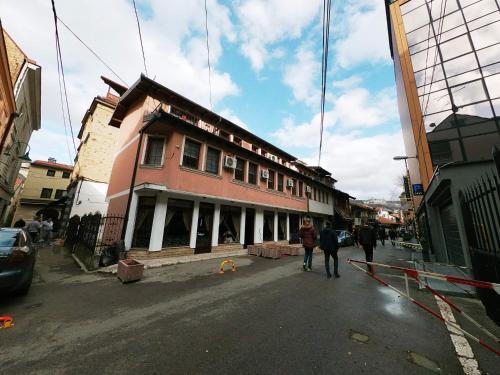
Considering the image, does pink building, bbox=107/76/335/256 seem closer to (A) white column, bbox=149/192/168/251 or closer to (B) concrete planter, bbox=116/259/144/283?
(A) white column, bbox=149/192/168/251

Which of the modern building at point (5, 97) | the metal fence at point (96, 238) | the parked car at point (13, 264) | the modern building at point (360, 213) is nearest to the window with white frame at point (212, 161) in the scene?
the metal fence at point (96, 238)

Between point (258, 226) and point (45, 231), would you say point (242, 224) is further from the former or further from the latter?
point (45, 231)

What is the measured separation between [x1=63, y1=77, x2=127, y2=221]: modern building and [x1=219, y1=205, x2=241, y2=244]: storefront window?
440 inches

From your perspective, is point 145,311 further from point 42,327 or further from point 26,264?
point 26,264

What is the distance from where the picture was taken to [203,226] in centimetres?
1230

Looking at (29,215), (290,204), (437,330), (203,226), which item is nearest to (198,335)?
(437,330)

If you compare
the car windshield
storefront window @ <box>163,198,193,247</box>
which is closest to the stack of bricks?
storefront window @ <box>163,198,193,247</box>

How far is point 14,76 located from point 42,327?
576 inches

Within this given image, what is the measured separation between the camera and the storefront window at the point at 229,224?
13.4 metres

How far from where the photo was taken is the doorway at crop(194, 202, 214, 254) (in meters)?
11.8

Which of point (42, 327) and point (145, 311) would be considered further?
point (145, 311)

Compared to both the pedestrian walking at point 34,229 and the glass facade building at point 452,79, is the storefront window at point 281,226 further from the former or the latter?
the pedestrian walking at point 34,229

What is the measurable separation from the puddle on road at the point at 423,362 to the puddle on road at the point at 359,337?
0.54 metres

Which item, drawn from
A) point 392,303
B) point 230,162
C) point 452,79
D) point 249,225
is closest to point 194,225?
point 230,162
